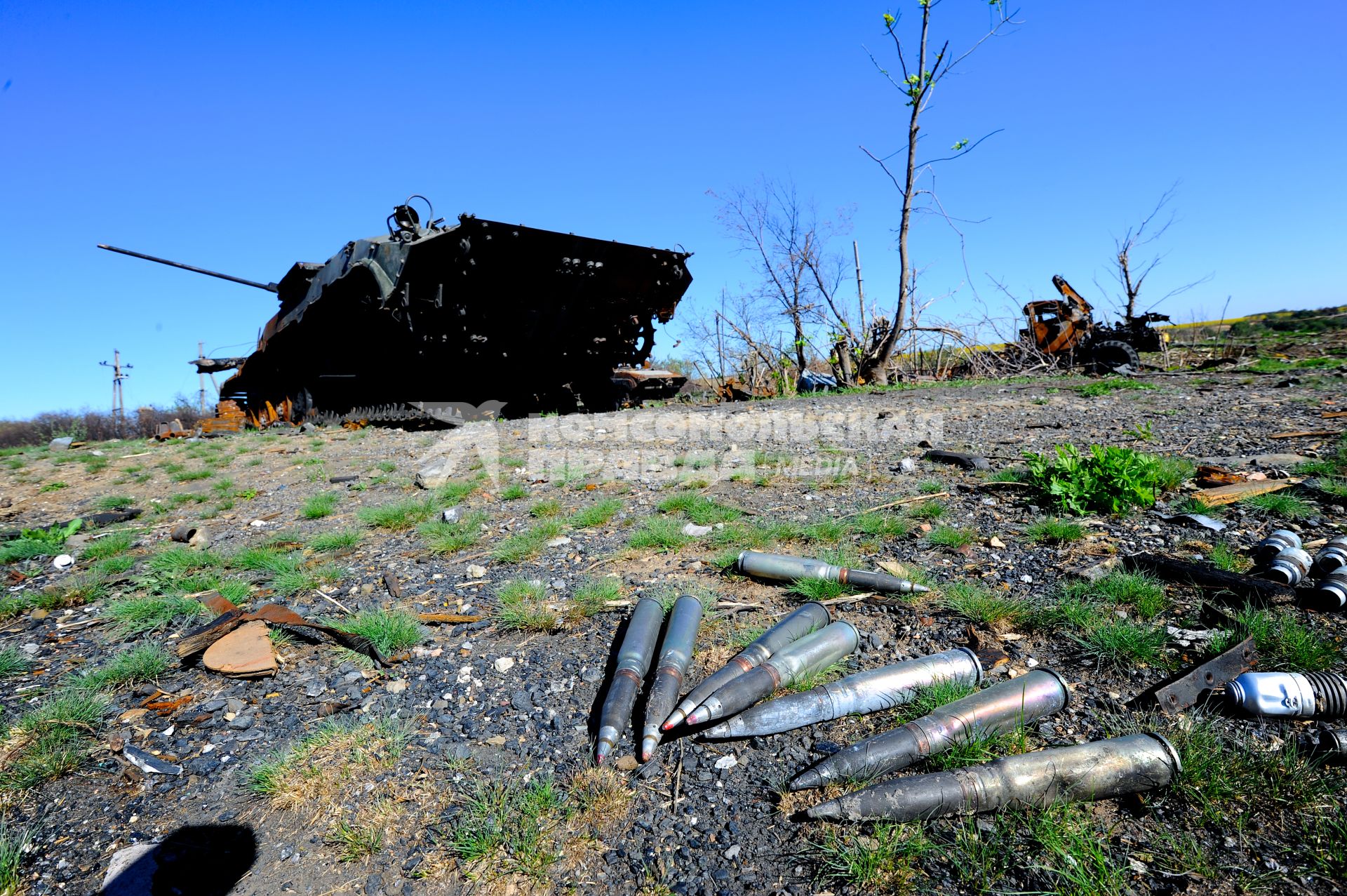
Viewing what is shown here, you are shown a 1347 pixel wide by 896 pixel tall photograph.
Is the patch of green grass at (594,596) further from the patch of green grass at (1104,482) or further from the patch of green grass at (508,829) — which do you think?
the patch of green grass at (1104,482)

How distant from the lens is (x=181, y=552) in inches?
159

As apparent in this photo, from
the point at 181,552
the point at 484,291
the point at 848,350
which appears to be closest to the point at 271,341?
the point at 484,291

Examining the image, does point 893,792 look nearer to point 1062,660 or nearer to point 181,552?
point 1062,660

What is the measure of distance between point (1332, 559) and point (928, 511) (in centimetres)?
179

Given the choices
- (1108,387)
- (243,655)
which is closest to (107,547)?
(243,655)

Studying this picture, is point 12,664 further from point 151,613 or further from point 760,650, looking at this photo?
point 760,650

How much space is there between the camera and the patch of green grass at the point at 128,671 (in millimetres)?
2479

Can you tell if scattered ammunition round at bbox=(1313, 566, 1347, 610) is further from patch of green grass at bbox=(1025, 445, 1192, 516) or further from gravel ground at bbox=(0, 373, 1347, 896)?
patch of green grass at bbox=(1025, 445, 1192, 516)

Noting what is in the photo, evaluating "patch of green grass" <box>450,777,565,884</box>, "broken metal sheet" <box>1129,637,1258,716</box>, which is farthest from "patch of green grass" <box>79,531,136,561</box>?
"broken metal sheet" <box>1129,637,1258,716</box>

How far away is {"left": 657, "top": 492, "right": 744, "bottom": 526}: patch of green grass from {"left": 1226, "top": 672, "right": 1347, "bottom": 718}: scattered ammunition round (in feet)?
8.69

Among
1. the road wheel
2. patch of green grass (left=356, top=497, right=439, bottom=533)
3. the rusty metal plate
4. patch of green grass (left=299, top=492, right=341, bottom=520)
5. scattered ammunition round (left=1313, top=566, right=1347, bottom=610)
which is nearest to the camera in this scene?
the rusty metal plate

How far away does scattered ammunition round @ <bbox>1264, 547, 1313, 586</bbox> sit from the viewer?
252 centimetres

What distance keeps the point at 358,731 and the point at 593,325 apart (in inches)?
381

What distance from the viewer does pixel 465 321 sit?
Answer: 9773mm
